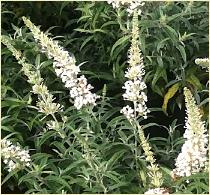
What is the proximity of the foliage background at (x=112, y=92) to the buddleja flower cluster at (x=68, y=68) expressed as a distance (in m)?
0.18

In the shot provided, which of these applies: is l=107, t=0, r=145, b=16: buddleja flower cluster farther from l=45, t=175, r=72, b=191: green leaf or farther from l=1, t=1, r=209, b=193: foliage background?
l=45, t=175, r=72, b=191: green leaf

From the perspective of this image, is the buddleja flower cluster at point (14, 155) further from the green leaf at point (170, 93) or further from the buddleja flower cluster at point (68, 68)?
the green leaf at point (170, 93)

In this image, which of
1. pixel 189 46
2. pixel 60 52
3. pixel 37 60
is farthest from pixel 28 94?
pixel 189 46

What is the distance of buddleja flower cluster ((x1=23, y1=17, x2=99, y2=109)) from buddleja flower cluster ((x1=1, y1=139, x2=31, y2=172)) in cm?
32

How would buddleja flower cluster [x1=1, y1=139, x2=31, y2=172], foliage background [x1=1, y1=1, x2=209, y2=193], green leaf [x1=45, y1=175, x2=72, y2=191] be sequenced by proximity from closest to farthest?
buddleja flower cluster [x1=1, y1=139, x2=31, y2=172] < green leaf [x1=45, y1=175, x2=72, y2=191] < foliage background [x1=1, y1=1, x2=209, y2=193]

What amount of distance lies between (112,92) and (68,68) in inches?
39.3

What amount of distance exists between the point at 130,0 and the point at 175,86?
540mm


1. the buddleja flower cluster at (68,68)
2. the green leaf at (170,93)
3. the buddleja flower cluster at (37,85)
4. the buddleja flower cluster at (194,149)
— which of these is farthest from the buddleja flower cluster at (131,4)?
the buddleja flower cluster at (194,149)

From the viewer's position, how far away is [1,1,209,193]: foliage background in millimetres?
2332

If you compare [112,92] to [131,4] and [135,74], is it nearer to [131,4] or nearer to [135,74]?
[131,4]

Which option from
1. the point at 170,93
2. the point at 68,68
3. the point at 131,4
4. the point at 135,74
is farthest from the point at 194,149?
the point at 131,4

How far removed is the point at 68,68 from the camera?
2.18 meters

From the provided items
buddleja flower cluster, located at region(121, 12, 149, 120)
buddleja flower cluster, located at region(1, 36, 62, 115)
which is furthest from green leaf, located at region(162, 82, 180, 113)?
buddleja flower cluster, located at region(1, 36, 62, 115)

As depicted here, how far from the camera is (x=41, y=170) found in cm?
229
